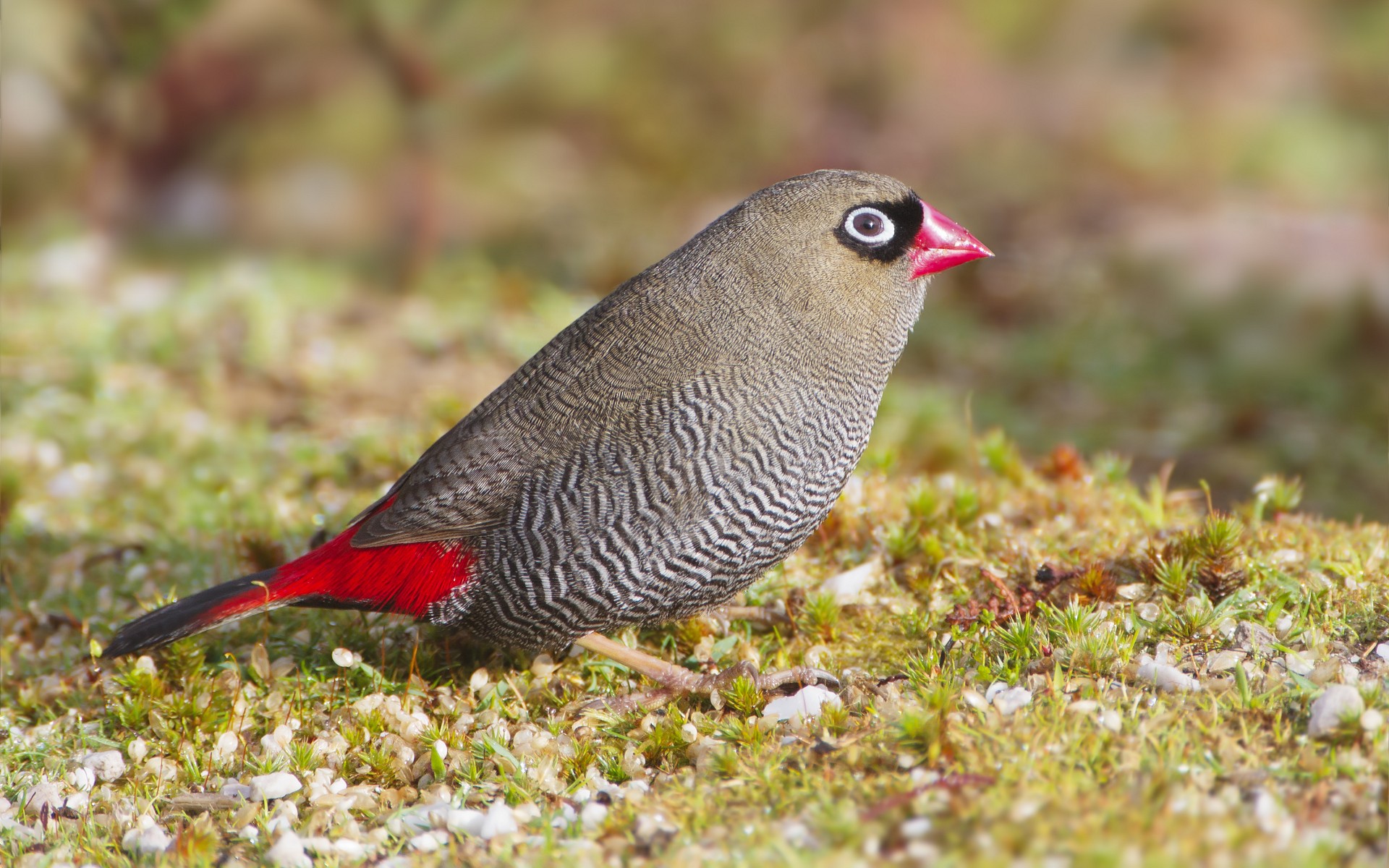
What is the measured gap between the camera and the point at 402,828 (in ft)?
10.1

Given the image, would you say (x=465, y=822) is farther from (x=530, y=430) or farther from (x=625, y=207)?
(x=625, y=207)

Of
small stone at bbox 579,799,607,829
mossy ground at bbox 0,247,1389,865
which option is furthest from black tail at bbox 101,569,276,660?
small stone at bbox 579,799,607,829

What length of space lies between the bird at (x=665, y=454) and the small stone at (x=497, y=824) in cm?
67

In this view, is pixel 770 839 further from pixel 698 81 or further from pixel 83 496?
pixel 698 81

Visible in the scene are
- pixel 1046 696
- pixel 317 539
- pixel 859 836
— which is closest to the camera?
pixel 859 836

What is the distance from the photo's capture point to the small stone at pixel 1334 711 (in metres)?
2.77

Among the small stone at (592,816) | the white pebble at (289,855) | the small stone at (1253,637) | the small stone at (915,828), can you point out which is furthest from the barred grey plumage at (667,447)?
the small stone at (1253,637)

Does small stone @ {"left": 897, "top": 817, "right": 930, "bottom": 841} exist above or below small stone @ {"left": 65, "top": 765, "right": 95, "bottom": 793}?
below

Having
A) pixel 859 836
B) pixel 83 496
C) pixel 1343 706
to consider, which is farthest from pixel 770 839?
pixel 83 496

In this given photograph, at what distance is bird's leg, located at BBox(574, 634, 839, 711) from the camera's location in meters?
3.57

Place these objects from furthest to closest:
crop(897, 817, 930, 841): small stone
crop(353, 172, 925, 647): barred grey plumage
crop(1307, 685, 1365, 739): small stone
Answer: crop(353, 172, 925, 647): barred grey plumage → crop(1307, 685, 1365, 739): small stone → crop(897, 817, 930, 841): small stone

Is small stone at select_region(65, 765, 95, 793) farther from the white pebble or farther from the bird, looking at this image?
the white pebble

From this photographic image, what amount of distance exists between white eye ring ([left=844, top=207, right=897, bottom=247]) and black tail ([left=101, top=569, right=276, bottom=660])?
1.93m

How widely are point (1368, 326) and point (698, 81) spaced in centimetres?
527
